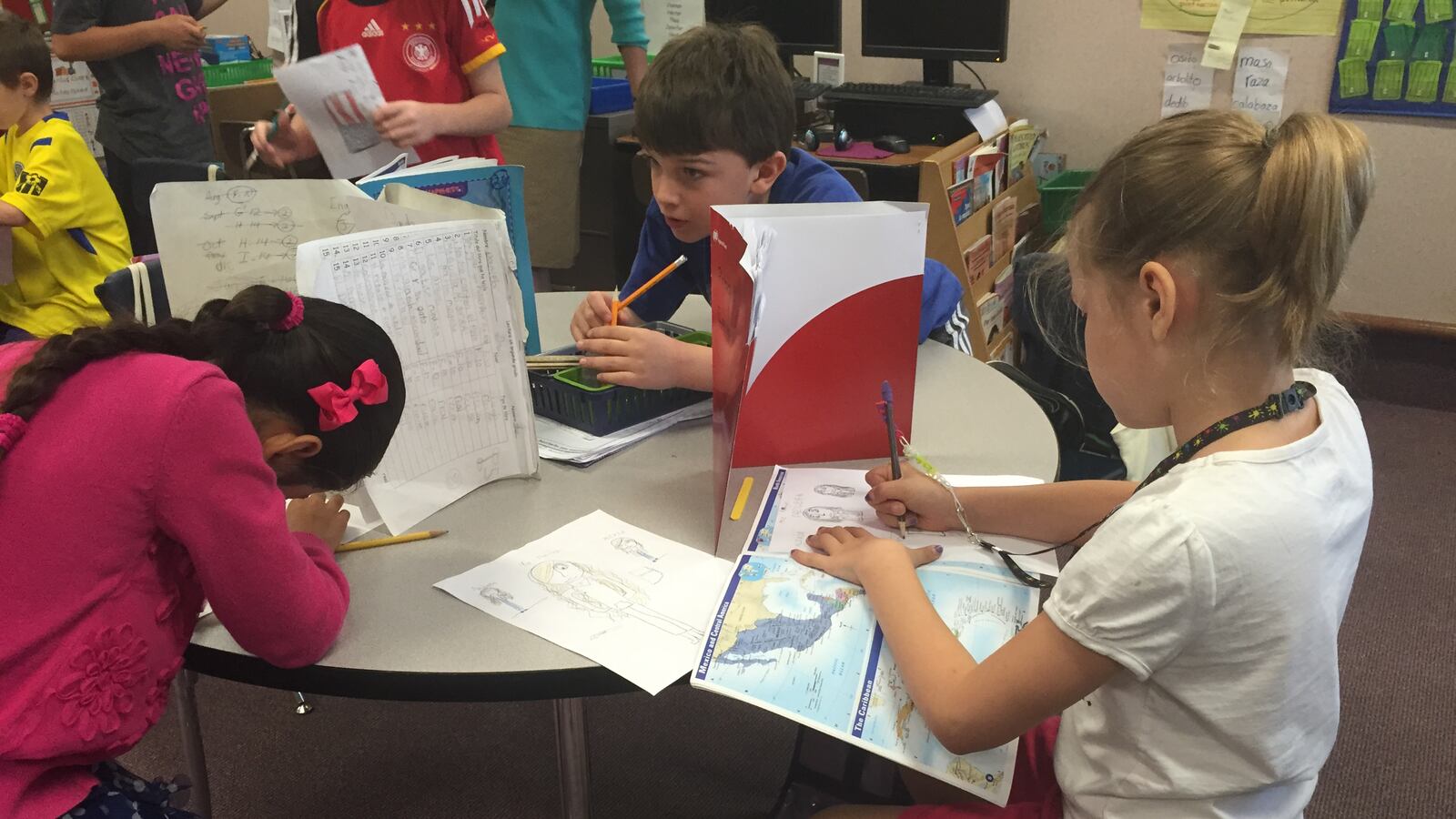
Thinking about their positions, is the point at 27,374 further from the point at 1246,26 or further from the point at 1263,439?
the point at 1246,26

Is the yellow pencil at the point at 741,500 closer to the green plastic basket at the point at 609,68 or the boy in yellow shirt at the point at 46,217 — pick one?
the boy in yellow shirt at the point at 46,217

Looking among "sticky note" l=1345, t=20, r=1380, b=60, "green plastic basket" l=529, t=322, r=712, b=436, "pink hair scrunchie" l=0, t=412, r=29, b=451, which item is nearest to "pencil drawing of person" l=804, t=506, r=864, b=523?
"green plastic basket" l=529, t=322, r=712, b=436

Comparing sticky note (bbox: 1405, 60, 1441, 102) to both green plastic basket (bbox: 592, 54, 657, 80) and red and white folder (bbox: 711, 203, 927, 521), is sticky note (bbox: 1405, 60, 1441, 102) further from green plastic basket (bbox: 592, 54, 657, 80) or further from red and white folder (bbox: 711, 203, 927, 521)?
red and white folder (bbox: 711, 203, 927, 521)

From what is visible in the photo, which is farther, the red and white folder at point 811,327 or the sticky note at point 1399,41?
the sticky note at point 1399,41

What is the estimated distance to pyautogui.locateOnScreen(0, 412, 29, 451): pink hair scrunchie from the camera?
0.81 meters

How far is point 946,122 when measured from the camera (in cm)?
287

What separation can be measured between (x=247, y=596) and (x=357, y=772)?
1.05 metres

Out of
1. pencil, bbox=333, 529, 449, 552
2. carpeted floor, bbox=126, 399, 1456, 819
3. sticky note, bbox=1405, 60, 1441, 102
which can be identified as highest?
sticky note, bbox=1405, 60, 1441, 102

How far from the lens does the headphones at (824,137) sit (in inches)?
111

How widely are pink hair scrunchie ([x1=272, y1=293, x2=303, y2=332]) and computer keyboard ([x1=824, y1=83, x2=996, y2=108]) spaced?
2221 mm

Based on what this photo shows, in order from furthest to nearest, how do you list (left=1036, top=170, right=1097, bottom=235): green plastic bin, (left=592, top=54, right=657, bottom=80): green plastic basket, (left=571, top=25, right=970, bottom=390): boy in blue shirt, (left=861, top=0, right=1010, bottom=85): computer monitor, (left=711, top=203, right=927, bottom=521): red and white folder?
(left=592, top=54, right=657, bottom=80): green plastic basket → (left=1036, top=170, right=1097, bottom=235): green plastic bin → (left=861, top=0, right=1010, bottom=85): computer monitor → (left=571, top=25, right=970, bottom=390): boy in blue shirt → (left=711, top=203, right=927, bottom=521): red and white folder

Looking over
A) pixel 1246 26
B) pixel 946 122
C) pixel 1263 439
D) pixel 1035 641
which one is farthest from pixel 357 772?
pixel 1246 26

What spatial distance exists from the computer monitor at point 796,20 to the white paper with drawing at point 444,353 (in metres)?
2.21

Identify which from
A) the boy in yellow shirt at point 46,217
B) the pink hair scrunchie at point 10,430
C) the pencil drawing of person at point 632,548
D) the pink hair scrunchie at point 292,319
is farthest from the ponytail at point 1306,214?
the boy in yellow shirt at point 46,217
